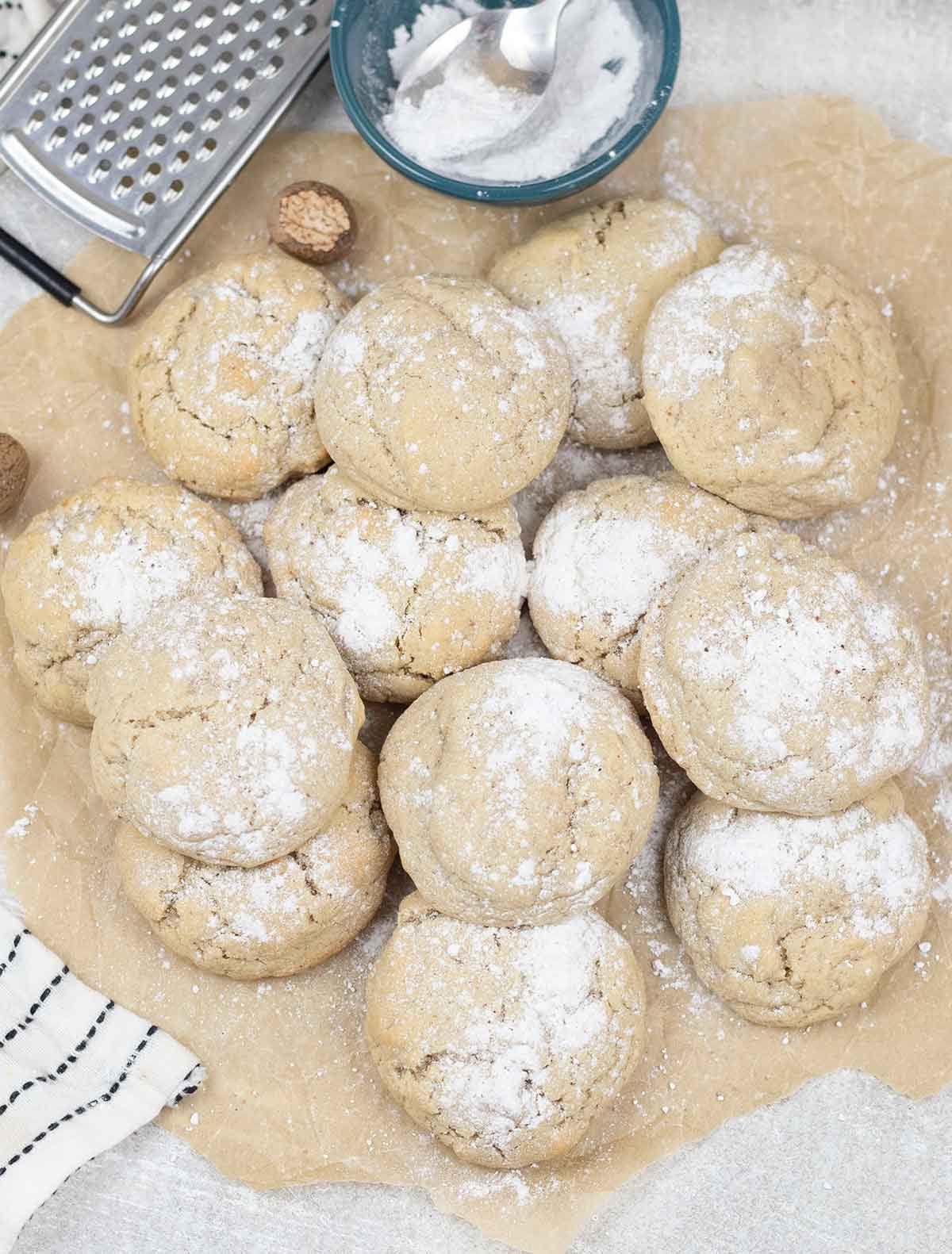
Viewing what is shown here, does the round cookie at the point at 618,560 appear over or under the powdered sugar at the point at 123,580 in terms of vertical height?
under

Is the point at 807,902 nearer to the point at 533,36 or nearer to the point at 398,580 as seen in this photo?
the point at 398,580

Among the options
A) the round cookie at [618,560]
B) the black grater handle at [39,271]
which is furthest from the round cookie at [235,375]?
the round cookie at [618,560]

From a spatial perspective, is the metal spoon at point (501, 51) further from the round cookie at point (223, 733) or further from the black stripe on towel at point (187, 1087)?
the black stripe on towel at point (187, 1087)

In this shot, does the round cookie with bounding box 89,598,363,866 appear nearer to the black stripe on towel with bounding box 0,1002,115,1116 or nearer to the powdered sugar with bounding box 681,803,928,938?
the black stripe on towel with bounding box 0,1002,115,1116

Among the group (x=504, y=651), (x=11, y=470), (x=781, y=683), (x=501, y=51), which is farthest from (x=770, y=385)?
(x=11, y=470)

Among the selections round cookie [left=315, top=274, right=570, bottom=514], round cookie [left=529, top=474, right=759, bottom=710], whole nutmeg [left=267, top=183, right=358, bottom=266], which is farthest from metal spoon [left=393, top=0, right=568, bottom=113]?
round cookie [left=529, top=474, right=759, bottom=710]
